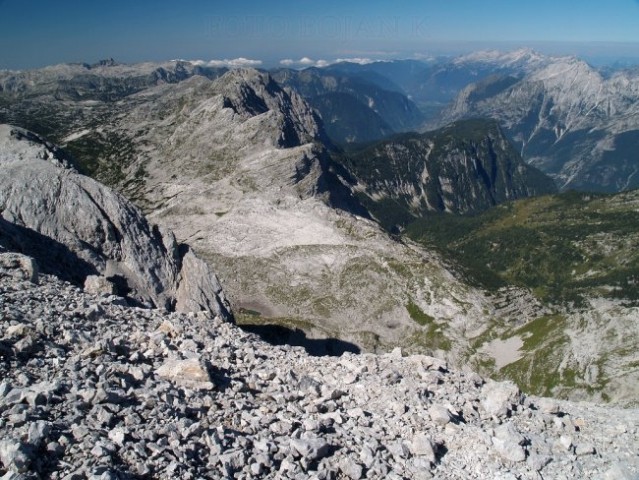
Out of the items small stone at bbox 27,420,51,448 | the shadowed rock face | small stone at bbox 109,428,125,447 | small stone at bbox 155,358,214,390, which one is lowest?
the shadowed rock face

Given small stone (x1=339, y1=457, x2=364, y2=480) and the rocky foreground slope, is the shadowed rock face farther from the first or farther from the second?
small stone (x1=339, y1=457, x2=364, y2=480)

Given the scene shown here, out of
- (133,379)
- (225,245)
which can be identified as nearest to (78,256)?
(133,379)

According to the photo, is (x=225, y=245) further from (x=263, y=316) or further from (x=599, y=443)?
(x=599, y=443)

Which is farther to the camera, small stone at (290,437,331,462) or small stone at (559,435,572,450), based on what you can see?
small stone at (559,435,572,450)

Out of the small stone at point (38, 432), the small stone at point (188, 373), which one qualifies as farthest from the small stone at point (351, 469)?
the small stone at point (38, 432)

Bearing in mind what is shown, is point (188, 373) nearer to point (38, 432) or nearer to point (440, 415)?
point (38, 432)

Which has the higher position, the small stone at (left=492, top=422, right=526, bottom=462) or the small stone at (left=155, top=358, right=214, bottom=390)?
the small stone at (left=155, top=358, right=214, bottom=390)

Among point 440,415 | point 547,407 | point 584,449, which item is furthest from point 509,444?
point 547,407

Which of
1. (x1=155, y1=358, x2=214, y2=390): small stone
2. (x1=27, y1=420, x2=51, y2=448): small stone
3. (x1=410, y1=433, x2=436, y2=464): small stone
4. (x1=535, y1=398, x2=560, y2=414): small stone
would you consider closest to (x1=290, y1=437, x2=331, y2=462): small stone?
(x1=410, y1=433, x2=436, y2=464): small stone
